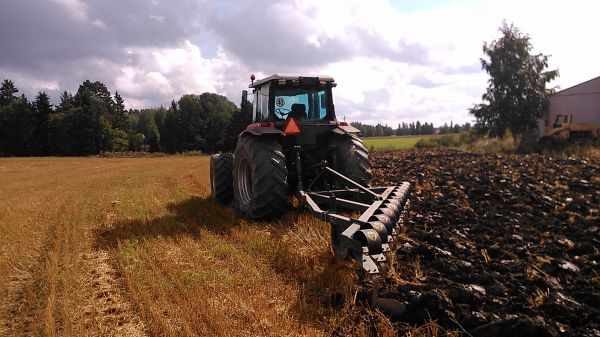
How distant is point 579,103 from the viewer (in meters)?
29.1

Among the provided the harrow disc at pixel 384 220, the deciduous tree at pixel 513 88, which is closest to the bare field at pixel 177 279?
the harrow disc at pixel 384 220

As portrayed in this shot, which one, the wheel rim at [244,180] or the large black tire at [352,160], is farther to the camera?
the wheel rim at [244,180]

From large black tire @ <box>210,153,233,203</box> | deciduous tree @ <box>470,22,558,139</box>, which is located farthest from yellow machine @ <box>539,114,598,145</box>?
large black tire @ <box>210,153,233,203</box>

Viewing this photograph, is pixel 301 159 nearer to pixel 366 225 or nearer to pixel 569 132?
pixel 366 225

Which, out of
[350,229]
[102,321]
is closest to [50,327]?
[102,321]

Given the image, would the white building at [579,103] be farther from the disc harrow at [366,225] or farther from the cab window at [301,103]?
the disc harrow at [366,225]

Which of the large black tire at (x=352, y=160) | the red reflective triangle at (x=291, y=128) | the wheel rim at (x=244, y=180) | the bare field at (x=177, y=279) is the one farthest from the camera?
the wheel rim at (x=244, y=180)

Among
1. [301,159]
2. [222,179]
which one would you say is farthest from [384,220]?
[222,179]

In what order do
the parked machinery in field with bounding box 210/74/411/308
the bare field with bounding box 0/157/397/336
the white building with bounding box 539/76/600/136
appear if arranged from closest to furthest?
the bare field with bounding box 0/157/397/336 < the parked machinery in field with bounding box 210/74/411/308 < the white building with bounding box 539/76/600/136

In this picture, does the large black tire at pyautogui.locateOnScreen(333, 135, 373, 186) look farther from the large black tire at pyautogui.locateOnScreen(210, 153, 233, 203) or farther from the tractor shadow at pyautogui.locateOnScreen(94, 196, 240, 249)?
the large black tire at pyautogui.locateOnScreen(210, 153, 233, 203)

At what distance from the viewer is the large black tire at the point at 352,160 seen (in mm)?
6824

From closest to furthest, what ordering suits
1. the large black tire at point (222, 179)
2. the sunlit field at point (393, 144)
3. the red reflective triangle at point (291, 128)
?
the red reflective triangle at point (291, 128) < the large black tire at point (222, 179) < the sunlit field at point (393, 144)

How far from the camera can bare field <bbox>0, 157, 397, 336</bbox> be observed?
3418mm

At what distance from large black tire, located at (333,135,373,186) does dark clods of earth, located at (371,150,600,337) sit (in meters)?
1.07
